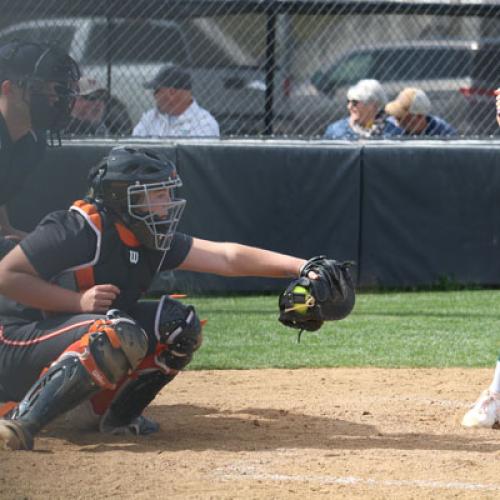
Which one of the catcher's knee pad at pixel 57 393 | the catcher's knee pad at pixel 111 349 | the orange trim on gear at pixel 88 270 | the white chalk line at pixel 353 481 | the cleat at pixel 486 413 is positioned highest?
the orange trim on gear at pixel 88 270

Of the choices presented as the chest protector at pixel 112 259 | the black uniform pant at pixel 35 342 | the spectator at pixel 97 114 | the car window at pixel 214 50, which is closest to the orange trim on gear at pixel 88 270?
the chest protector at pixel 112 259

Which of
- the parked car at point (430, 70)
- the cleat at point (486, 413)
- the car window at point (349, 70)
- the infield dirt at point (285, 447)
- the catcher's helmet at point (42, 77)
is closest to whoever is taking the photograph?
the infield dirt at point (285, 447)

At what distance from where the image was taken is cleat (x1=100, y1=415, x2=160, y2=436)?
4.70 m

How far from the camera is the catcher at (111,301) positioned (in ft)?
13.8

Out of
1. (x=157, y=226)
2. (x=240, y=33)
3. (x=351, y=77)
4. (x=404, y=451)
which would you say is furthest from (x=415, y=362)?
(x=351, y=77)

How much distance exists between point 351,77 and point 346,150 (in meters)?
3.82

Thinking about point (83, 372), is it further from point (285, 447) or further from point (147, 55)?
point (147, 55)

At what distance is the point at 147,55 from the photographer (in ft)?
31.4

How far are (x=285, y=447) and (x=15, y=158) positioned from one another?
199cm

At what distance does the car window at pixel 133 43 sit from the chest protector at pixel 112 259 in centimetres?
500

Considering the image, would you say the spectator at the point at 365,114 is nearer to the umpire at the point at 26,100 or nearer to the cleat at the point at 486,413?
the umpire at the point at 26,100

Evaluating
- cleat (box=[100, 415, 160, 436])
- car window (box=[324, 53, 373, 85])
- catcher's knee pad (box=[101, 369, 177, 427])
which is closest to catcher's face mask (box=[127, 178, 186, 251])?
catcher's knee pad (box=[101, 369, 177, 427])

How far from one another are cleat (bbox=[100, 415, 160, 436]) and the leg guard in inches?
20.0

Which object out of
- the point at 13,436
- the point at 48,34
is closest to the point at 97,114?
the point at 48,34
